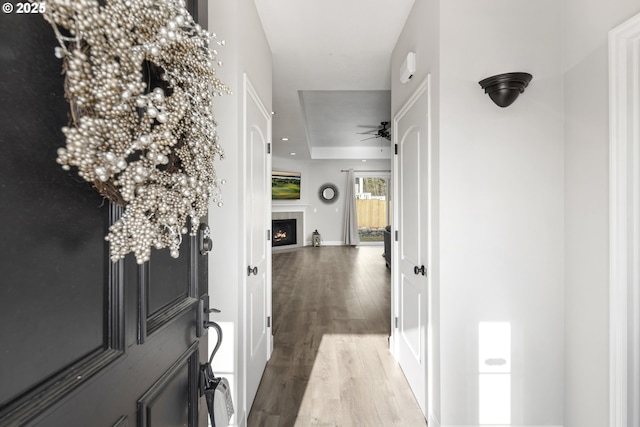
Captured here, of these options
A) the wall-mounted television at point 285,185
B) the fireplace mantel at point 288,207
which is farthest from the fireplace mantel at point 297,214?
the wall-mounted television at point 285,185

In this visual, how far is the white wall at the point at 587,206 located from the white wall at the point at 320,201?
838 centimetres

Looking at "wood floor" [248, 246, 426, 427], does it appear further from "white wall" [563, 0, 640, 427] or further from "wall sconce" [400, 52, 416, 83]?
"wall sconce" [400, 52, 416, 83]

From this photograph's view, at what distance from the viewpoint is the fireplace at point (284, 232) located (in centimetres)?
933

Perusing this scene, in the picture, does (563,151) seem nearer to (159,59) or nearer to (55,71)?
(159,59)

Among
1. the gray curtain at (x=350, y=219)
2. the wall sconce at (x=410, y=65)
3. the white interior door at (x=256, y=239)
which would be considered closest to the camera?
the white interior door at (x=256, y=239)

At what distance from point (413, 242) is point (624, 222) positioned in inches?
44.3

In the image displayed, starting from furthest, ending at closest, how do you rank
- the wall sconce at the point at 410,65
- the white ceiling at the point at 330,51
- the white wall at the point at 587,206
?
1. the white ceiling at the point at 330,51
2. the wall sconce at the point at 410,65
3. the white wall at the point at 587,206

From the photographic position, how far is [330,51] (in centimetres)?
284

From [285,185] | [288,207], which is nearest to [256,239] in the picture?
[285,185]

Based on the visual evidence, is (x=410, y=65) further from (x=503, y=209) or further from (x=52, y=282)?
(x=52, y=282)

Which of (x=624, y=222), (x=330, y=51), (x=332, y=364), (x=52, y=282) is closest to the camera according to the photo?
(x=52, y=282)

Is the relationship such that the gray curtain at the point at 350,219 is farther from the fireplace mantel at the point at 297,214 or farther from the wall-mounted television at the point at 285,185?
the wall-mounted television at the point at 285,185

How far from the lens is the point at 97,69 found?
1.58 feet

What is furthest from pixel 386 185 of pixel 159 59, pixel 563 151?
pixel 159 59
